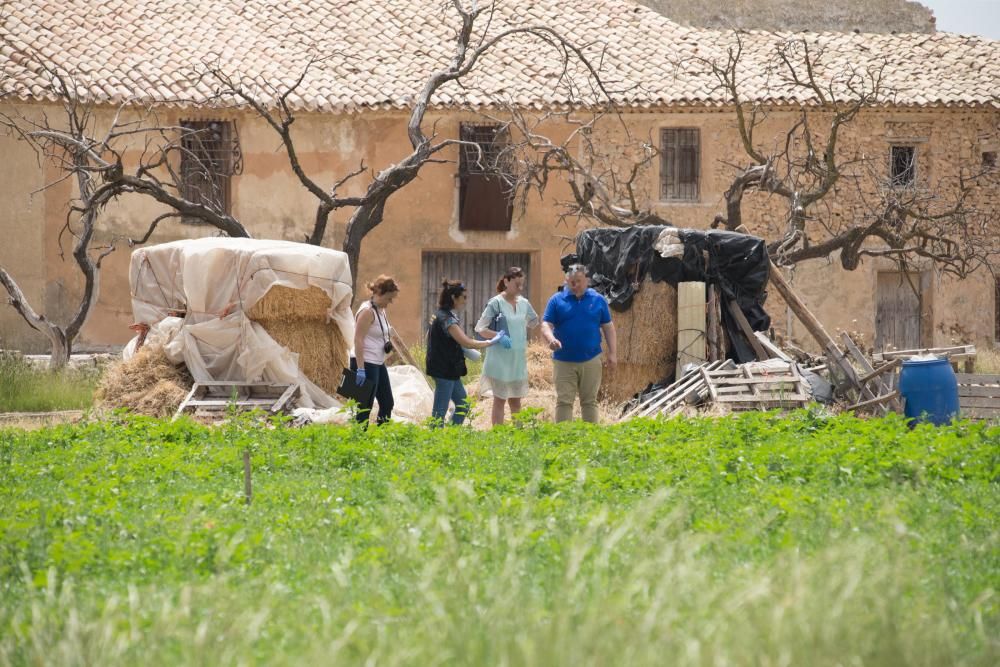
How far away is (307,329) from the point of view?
48.9 feet

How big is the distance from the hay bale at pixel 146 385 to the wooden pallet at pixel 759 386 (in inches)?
233

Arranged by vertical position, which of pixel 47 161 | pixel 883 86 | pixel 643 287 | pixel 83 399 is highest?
pixel 883 86

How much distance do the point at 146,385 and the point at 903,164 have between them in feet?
55.1

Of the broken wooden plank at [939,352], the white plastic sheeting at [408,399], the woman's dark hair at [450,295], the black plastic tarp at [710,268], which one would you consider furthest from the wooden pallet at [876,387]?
the white plastic sheeting at [408,399]

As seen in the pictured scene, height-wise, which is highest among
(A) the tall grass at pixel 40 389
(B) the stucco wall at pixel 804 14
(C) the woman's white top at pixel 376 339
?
(B) the stucco wall at pixel 804 14

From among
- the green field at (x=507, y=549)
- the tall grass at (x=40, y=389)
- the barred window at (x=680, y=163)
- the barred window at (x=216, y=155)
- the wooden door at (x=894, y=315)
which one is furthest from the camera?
the wooden door at (x=894, y=315)

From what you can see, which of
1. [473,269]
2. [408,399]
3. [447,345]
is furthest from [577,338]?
[473,269]

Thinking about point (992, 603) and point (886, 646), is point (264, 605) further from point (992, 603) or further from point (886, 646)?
point (992, 603)

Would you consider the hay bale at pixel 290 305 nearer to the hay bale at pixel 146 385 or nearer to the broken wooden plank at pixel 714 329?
the hay bale at pixel 146 385

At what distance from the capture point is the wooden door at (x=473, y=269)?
82.3ft

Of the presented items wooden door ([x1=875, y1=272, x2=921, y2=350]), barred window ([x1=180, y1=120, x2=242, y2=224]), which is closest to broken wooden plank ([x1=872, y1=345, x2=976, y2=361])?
wooden door ([x1=875, y1=272, x2=921, y2=350])

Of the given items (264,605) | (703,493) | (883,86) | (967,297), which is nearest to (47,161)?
(883,86)

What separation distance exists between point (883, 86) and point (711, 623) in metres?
22.0

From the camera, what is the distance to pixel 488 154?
24844mm
